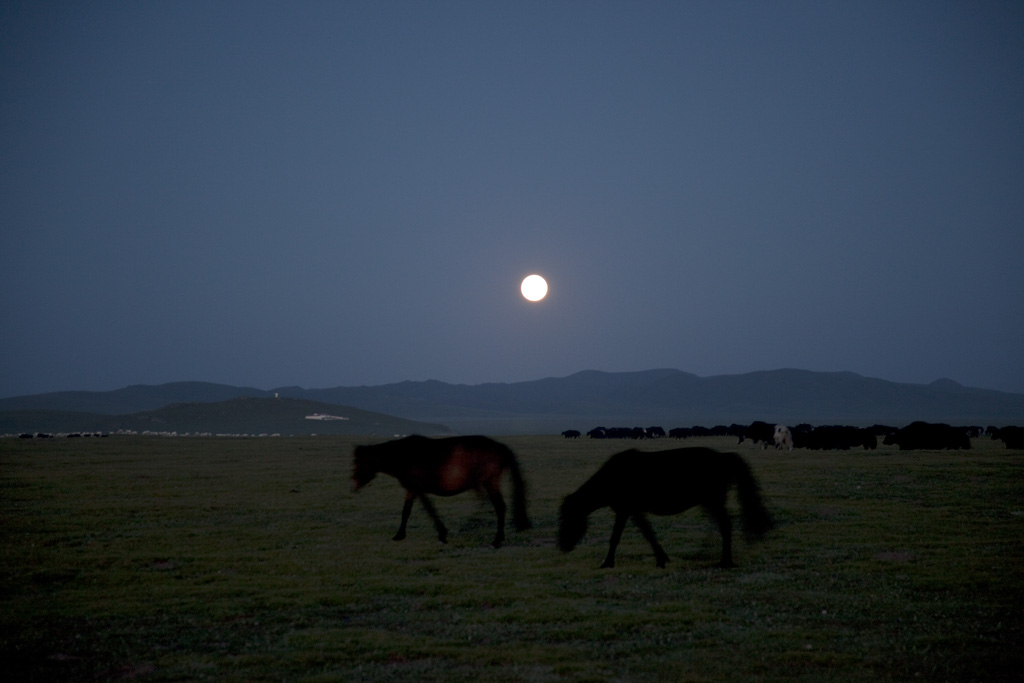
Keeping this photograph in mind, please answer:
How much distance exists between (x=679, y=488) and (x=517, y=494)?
12.8 ft

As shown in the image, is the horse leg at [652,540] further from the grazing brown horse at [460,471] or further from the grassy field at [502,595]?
the grazing brown horse at [460,471]

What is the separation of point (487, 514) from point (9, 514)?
12.8 metres

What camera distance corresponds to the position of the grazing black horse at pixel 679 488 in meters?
11.9

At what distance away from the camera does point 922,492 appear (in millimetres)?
20219

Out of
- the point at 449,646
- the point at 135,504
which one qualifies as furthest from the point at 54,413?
the point at 449,646

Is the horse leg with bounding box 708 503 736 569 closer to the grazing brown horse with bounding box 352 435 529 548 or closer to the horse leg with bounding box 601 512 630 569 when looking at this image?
the horse leg with bounding box 601 512 630 569

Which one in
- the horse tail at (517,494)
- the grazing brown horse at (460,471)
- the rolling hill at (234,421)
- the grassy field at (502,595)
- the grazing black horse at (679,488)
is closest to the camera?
the grassy field at (502,595)

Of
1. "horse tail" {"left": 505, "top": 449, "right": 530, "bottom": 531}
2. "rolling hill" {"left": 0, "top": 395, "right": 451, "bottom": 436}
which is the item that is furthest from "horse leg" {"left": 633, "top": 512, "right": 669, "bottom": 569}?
"rolling hill" {"left": 0, "top": 395, "right": 451, "bottom": 436}

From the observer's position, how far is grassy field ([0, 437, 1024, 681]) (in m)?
7.77

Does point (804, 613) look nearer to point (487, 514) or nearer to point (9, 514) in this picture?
point (487, 514)

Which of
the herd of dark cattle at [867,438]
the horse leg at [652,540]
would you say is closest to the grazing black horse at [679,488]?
the horse leg at [652,540]

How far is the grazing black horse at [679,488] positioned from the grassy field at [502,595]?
70 cm

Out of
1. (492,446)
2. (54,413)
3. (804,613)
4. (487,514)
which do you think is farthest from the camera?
(54,413)

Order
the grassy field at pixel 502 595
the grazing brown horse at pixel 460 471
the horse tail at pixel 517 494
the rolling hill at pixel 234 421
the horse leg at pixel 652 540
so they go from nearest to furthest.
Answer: the grassy field at pixel 502 595
the horse leg at pixel 652 540
the horse tail at pixel 517 494
the grazing brown horse at pixel 460 471
the rolling hill at pixel 234 421
